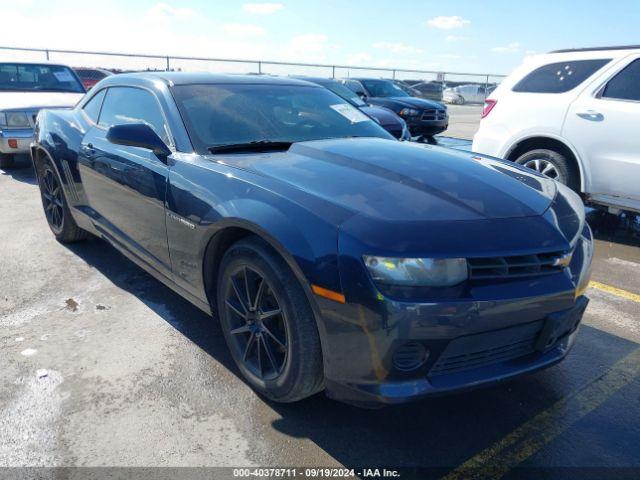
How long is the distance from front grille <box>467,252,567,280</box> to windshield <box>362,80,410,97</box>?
11616 mm

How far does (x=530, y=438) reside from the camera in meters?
2.34

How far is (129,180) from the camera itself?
3.28 m

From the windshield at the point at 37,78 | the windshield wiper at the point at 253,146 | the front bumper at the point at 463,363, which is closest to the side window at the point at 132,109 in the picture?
the windshield wiper at the point at 253,146

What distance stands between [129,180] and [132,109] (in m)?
0.62

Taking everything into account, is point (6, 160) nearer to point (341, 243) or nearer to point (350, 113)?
point (350, 113)

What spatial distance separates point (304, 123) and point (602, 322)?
7.89 ft

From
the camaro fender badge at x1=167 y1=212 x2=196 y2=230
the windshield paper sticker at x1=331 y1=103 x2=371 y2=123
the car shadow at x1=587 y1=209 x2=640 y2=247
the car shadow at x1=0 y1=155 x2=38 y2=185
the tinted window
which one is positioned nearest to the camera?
the camaro fender badge at x1=167 y1=212 x2=196 y2=230

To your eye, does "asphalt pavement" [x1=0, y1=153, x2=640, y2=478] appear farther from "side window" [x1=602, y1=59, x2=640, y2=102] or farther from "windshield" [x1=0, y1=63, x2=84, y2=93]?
"windshield" [x1=0, y1=63, x2=84, y2=93]

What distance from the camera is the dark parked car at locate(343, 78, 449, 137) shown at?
11.8m

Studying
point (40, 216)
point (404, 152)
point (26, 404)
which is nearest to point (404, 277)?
point (404, 152)

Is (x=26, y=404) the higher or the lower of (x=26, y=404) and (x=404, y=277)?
the lower

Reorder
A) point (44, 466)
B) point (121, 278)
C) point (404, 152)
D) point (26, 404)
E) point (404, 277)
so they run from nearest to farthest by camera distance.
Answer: point (404, 277) < point (44, 466) < point (26, 404) < point (404, 152) < point (121, 278)

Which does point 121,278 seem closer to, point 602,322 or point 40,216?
point 40,216

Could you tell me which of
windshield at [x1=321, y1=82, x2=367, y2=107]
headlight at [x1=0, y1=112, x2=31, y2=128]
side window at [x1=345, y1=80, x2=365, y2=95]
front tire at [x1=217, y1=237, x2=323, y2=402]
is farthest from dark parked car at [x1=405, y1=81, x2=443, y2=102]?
front tire at [x1=217, y1=237, x2=323, y2=402]
